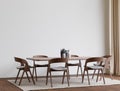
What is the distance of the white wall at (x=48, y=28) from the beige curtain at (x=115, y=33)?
33 cm

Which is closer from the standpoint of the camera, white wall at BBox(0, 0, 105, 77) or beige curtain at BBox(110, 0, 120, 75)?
white wall at BBox(0, 0, 105, 77)

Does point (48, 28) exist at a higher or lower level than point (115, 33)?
higher

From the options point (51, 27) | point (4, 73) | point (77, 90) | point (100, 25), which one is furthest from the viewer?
point (100, 25)

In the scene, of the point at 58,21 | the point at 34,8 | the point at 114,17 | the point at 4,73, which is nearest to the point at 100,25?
the point at 114,17

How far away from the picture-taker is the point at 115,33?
902 cm

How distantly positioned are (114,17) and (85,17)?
3.22 ft

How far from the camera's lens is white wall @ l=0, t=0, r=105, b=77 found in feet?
26.7

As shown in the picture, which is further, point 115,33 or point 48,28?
point 115,33

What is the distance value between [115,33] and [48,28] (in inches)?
90.1

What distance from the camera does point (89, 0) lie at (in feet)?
30.0

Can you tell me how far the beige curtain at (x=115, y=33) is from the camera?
891 centimetres

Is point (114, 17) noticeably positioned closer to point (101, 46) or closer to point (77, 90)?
point (101, 46)

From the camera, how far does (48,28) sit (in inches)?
339

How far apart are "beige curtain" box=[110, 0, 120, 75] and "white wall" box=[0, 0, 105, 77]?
33 centimetres
